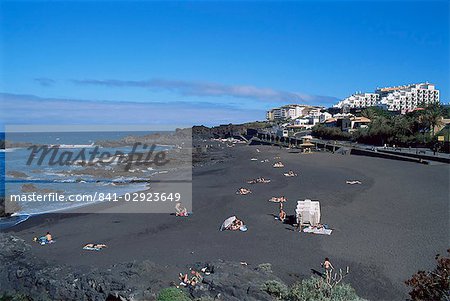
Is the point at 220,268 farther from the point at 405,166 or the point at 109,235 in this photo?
the point at 405,166

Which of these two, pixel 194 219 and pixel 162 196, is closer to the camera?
pixel 194 219

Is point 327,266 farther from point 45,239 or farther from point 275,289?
point 45,239

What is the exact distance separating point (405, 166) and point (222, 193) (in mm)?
14475

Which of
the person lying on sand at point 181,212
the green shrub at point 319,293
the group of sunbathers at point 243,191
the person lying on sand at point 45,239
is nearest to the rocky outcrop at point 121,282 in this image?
the green shrub at point 319,293

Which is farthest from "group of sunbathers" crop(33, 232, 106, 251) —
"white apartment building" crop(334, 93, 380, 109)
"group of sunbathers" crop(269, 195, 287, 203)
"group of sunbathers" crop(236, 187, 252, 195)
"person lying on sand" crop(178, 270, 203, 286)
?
"white apartment building" crop(334, 93, 380, 109)

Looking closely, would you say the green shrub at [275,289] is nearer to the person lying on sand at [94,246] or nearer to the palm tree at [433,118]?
the person lying on sand at [94,246]

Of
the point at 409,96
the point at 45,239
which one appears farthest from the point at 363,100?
the point at 45,239

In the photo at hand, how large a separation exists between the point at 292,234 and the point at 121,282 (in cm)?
632

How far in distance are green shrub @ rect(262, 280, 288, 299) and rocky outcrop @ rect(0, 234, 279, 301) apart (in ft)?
0.51

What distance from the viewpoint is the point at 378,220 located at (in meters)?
14.8

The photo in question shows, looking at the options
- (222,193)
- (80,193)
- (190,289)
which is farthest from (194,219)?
→ (80,193)

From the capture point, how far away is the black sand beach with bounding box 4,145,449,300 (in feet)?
34.9

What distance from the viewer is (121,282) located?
9.12 m

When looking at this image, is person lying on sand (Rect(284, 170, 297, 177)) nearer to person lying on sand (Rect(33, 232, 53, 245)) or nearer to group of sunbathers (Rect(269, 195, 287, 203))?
group of sunbathers (Rect(269, 195, 287, 203))
